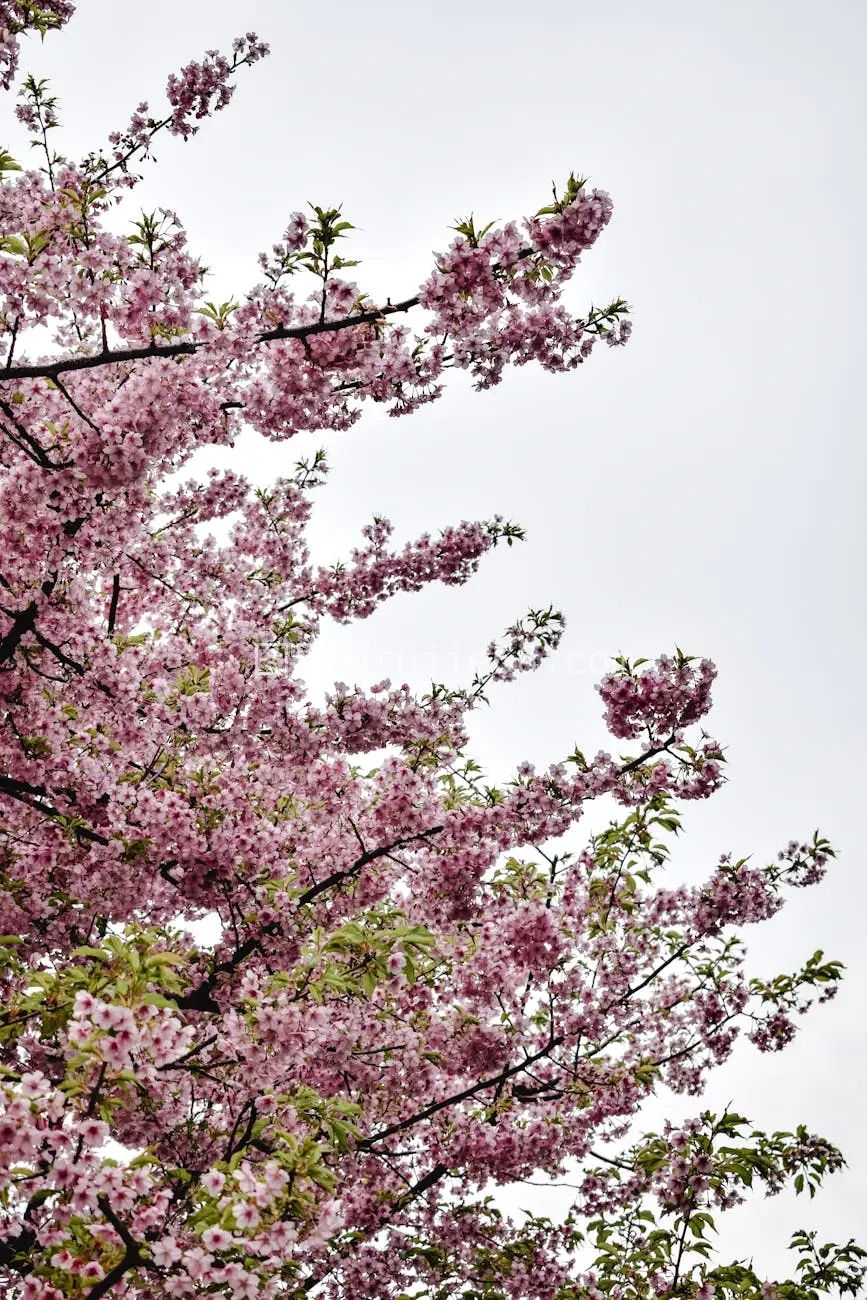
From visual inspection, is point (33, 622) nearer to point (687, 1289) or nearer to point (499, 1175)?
point (499, 1175)

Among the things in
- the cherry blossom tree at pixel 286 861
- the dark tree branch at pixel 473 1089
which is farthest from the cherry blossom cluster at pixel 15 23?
the dark tree branch at pixel 473 1089

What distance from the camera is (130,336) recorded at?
634 centimetres

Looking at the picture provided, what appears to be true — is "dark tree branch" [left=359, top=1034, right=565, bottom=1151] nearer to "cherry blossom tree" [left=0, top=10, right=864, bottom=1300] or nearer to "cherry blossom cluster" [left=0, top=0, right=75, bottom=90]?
"cherry blossom tree" [left=0, top=10, right=864, bottom=1300]

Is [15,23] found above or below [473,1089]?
above

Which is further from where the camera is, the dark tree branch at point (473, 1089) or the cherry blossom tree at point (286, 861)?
the dark tree branch at point (473, 1089)

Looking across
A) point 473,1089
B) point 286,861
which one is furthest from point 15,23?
point 473,1089

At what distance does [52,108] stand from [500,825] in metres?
5.70

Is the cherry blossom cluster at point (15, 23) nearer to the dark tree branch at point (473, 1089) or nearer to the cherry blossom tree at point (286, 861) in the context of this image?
the cherry blossom tree at point (286, 861)

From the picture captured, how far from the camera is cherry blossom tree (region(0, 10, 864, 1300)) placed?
4477 millimetres

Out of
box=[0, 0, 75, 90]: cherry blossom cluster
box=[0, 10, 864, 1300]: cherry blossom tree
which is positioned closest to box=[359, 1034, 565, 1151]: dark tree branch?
box=[0, 10, 864, 1300]: cherry blossom tree

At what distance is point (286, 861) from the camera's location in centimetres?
652

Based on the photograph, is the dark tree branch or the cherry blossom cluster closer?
the cherry blossom cluster

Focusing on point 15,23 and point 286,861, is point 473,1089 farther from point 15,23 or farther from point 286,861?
point 15,23

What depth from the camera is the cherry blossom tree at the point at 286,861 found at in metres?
4.48
